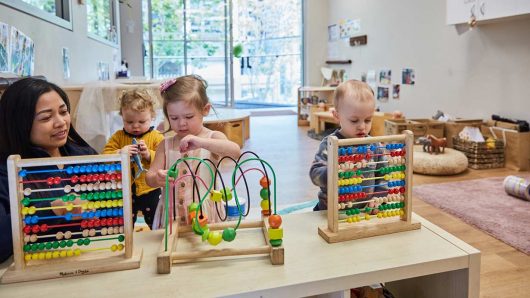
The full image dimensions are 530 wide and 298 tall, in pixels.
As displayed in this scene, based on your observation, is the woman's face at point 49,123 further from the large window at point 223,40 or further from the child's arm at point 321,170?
the large window at point 223,40

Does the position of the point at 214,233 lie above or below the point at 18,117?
below

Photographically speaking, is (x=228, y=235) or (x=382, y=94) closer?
(x=228, y=235)

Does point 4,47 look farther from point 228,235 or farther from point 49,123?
point 228,235

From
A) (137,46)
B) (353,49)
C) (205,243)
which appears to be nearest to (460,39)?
(353,49)

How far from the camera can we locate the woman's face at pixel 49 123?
125 centimetres

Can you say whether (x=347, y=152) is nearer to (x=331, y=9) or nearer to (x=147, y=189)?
(x=147, y=189)

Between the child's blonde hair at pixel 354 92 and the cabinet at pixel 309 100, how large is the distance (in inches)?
211

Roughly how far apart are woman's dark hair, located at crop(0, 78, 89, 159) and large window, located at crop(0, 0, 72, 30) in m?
1.21

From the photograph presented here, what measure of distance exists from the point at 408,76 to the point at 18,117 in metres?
5.14

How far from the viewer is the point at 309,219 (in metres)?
1.33

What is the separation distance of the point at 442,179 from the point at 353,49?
4.06 metres

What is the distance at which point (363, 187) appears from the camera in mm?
1256

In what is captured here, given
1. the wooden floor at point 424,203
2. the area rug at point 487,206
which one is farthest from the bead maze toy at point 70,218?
the area rug at point 487,206

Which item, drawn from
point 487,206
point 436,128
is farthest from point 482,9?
point 487,206
